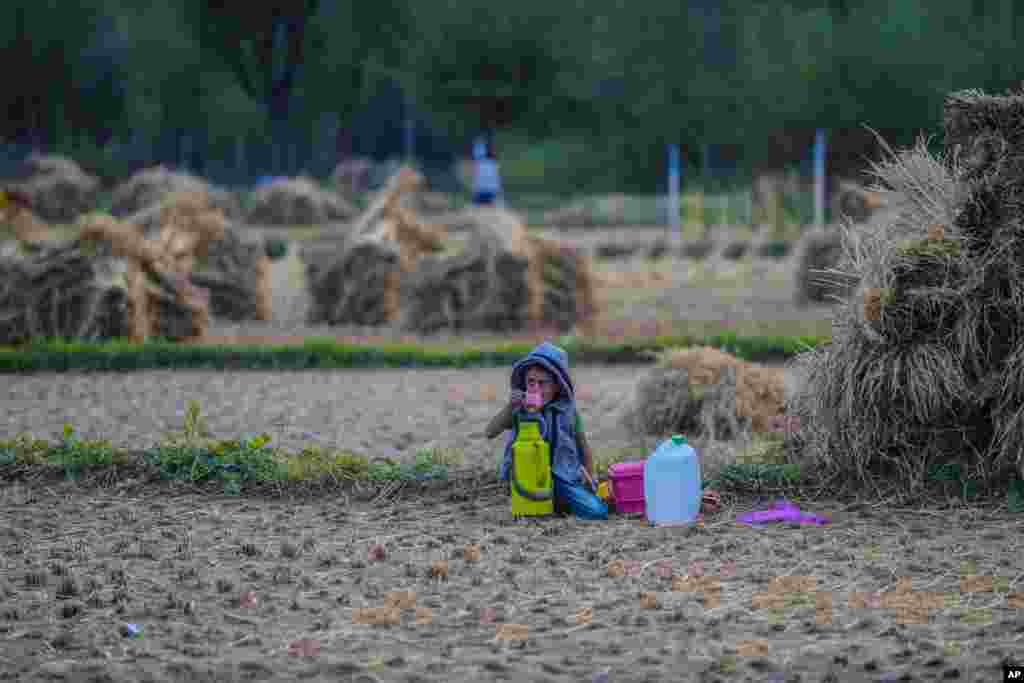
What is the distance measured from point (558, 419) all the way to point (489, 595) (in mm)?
1564

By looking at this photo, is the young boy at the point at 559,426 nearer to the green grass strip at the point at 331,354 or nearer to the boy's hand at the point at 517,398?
→ the boy's hand at the point at 517,398

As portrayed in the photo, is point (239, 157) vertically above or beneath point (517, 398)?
above

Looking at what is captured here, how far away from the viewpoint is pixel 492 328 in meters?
16.1

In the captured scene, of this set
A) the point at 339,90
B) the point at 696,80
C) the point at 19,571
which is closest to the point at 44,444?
the point at 19,571

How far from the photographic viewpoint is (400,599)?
5480 mm

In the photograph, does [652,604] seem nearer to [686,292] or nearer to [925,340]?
[925,340]

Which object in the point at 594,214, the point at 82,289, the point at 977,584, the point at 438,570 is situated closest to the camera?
the point at 977,584

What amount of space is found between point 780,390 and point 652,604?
4.47m

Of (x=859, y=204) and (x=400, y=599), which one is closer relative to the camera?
(x=400, y=599)

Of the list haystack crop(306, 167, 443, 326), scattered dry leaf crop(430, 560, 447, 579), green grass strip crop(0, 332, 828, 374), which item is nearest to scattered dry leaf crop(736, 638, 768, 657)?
scattered dry leaf crop(430, 560, 447, 579)

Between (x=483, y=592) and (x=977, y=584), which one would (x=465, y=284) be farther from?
(x=977, y=584)

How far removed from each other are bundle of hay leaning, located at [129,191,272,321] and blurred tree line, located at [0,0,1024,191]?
12.9m

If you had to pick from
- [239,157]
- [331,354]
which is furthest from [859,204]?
[239,157]

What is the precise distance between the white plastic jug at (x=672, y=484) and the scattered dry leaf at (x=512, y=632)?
65.9 inches
